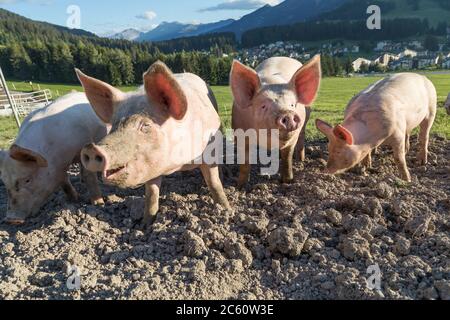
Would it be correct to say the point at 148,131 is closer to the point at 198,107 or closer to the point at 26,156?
the point at 198,107

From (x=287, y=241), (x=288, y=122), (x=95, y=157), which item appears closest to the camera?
(x=95, y=157)

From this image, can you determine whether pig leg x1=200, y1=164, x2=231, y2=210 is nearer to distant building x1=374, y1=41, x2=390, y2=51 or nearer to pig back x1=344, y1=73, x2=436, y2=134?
pig back x1=344, y1=73, x2=436, y2=134

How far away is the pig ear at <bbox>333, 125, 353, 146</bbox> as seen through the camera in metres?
4.44

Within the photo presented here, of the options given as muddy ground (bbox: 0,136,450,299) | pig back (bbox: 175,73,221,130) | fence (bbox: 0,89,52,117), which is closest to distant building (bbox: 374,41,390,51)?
fence (bbox: 0,89,52,117)

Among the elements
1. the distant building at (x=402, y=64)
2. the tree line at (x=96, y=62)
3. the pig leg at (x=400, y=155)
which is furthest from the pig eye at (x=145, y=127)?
the distant building at (x=402, y=64)

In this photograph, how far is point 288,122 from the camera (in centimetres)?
374

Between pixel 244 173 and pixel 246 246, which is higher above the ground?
pixel 244 173

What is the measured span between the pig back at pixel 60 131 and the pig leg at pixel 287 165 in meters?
2.08

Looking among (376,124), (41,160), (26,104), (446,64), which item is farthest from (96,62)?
(446,64)

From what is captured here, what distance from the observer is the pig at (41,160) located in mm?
4129

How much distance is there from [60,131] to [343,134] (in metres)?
2.99

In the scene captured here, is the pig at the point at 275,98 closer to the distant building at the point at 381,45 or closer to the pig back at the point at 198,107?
the pig back at the point at 198,107

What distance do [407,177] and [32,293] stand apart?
418 cm

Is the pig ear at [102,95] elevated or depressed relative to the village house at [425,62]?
elevated
